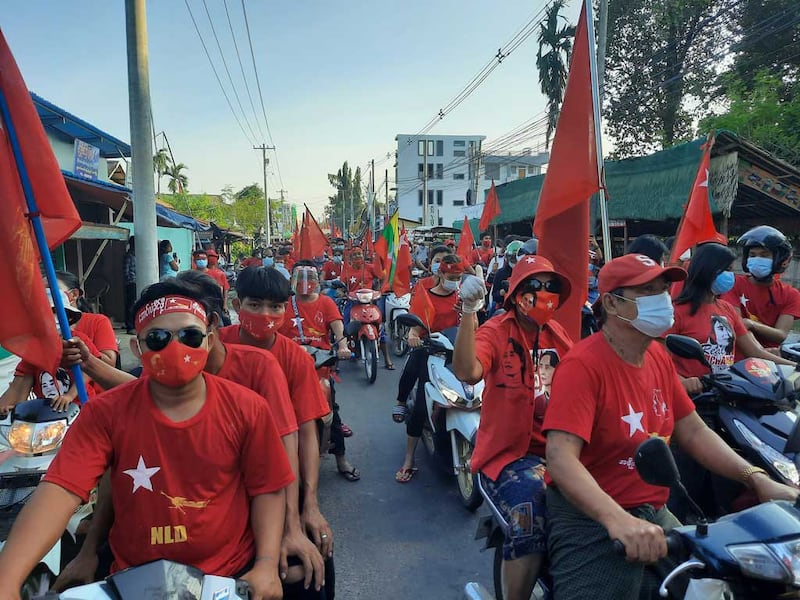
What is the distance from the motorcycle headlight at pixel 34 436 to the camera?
3002mm

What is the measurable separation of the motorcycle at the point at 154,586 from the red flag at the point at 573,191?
8.84 feet

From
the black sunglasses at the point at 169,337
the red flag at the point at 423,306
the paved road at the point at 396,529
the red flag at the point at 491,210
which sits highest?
the red flag at the point at 491,210

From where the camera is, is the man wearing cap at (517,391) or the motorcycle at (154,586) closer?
the motorcycle at (154,586)

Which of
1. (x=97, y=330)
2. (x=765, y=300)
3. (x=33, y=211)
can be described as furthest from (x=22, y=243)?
(x=765, y=300)

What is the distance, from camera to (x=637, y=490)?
2119 millimetres

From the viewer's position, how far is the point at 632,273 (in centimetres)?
219

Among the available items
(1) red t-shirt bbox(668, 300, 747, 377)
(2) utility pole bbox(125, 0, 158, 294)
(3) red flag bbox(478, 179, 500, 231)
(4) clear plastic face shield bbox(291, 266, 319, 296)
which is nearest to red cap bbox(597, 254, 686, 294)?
(1) red t-shirt bbox(668, 300, 747, 377)

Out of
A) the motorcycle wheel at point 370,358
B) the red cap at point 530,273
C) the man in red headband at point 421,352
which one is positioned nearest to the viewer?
the red cap at point 530,273

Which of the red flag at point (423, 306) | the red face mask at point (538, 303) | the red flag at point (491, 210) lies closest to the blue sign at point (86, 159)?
the red flag at point (491, 210)

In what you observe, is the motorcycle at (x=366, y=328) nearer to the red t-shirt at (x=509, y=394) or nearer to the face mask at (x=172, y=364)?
the red t-shirt at (x=509, y=394)

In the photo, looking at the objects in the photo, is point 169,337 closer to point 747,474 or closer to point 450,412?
point 747,474

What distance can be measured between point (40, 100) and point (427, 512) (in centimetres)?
1076

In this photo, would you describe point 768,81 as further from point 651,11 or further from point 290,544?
point 290,544

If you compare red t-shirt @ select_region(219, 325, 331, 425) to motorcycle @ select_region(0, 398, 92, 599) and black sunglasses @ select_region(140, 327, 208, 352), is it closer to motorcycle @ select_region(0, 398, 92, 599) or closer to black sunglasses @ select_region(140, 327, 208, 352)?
motorcycle @ select_region(0, 398, 92, 599)
